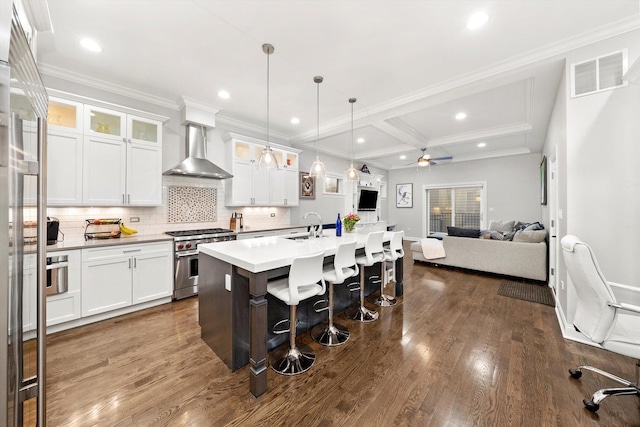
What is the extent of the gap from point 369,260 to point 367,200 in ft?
19.2

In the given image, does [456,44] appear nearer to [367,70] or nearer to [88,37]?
[367,70]

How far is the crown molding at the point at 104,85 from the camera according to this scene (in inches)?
114

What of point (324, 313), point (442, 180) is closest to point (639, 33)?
point (324, 313)

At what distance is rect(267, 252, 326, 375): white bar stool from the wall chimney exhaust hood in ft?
8.11

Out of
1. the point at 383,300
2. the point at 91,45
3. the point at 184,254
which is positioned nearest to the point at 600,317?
the point at 383,300

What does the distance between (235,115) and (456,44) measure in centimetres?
343

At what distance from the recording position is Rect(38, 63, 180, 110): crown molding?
9.51 feet

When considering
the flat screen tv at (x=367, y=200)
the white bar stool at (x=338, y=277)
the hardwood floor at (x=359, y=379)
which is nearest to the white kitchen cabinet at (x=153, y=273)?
the hardwood floor at (x=359, y=379)

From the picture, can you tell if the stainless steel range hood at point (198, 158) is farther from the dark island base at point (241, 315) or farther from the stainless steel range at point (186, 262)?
the dark island base at point (241, 315)

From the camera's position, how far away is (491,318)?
2.92 metres

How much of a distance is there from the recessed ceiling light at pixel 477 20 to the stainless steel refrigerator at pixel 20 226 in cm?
280

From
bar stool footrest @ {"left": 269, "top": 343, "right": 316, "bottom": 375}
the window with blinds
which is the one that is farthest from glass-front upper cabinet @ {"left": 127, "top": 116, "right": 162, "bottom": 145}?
the window with blinds

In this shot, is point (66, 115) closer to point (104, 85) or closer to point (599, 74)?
point (104, 85)

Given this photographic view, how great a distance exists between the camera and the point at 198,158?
3.97 m
